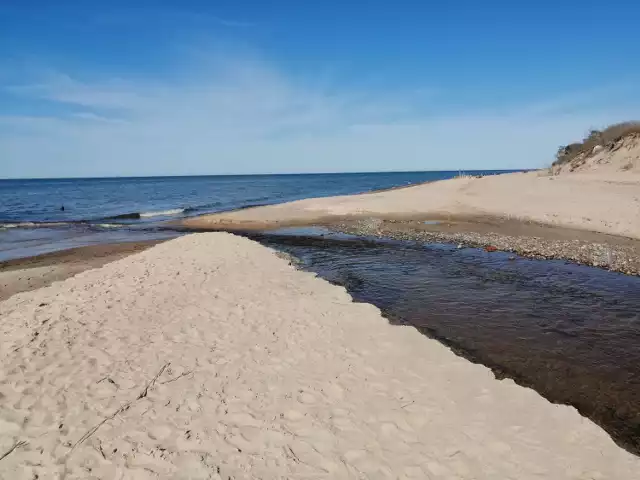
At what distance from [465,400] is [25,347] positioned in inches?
298

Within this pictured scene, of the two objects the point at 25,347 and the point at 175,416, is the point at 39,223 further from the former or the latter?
the point at 175,416

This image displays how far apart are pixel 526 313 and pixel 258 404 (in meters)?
8.10

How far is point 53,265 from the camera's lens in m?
17.3

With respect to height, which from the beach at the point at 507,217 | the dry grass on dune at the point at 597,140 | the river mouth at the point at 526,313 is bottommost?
the river mouth at the point at 526,313

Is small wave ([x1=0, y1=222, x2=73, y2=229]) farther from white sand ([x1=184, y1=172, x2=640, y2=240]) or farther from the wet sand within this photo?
the wet sand

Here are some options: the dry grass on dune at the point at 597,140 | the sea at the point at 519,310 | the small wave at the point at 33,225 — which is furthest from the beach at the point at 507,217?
the small wave at the point at 33,225

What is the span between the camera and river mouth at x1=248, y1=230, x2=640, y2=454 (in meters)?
7.03

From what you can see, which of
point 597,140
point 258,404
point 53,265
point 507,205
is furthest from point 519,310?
point 597,140

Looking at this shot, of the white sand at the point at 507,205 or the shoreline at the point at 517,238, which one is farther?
the white sand at the point at 507,205

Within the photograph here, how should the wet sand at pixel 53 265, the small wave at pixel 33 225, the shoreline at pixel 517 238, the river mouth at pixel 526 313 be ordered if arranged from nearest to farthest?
the river mouth at pixel 526 313 < the wet sand at pixel 53 265 < the shoreline at pixel 517 238 < the small wave at pixel 33 225

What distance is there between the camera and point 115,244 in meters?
23.2

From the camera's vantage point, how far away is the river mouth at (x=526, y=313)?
23.1 feet

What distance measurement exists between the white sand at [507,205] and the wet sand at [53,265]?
9690mm

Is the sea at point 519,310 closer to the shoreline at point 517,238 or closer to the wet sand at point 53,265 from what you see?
the shoreline at point 517,238
